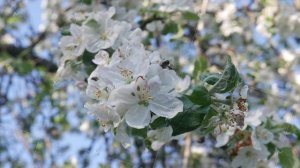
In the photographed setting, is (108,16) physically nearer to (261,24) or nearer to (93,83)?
(93,83)

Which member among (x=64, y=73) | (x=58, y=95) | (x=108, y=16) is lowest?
(x=58, y=95)

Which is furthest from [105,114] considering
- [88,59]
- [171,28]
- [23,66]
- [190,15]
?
[23,66]

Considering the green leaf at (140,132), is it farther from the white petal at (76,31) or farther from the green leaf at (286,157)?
the green leaf at (286,157)

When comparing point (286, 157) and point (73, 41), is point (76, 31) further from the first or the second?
point (286, 157)

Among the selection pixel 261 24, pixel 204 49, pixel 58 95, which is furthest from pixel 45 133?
pixel 261 24

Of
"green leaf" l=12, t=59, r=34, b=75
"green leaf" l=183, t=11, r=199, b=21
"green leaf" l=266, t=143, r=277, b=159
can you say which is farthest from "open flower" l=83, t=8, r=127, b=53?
"green leaf" l=12, t=59, r=34, b=75

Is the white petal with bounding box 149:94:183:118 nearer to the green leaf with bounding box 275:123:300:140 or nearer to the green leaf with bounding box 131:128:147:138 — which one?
the green leaf with bounding box 131:128:147:138

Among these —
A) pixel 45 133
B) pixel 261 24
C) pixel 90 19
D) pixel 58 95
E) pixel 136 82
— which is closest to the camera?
pixel 136 82
